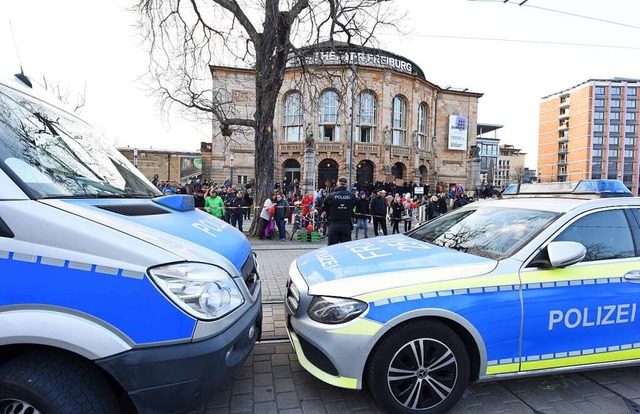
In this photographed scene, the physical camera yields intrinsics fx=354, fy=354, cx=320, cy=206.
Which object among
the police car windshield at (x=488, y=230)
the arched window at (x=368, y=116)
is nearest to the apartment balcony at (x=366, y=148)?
the arched window at (x=368, y=116)

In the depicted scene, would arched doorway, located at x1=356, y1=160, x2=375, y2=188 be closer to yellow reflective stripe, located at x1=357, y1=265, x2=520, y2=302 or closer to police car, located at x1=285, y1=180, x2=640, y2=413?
police car, located at x1=285, y1=180, x2=640, y2=413

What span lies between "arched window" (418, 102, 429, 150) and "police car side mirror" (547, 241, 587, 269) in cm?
4120

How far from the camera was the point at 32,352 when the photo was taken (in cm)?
174

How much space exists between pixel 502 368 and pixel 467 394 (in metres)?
0.42

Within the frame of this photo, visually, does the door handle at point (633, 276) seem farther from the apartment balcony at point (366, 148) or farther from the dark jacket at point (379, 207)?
the apartment balcony at point (366, 148)

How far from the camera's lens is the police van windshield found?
1.90 meters

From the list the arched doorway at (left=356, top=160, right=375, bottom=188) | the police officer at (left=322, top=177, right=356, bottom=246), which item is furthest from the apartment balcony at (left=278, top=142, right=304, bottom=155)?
the police officer at (left=322, top=177, right=356, bottom=246)

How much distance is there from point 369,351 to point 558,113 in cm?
12245

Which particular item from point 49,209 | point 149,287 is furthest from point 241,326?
point 49,209

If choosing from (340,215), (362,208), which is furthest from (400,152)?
(340,215)

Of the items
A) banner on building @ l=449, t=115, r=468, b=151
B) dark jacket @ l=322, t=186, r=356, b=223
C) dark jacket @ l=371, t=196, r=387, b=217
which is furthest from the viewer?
banner on building @ l=449, t=115, r=468, b=151

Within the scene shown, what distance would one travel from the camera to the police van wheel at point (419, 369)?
8.07ft

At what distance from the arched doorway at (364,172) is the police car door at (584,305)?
3598cm

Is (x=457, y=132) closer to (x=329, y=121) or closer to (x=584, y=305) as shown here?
(x=329, y=121)
